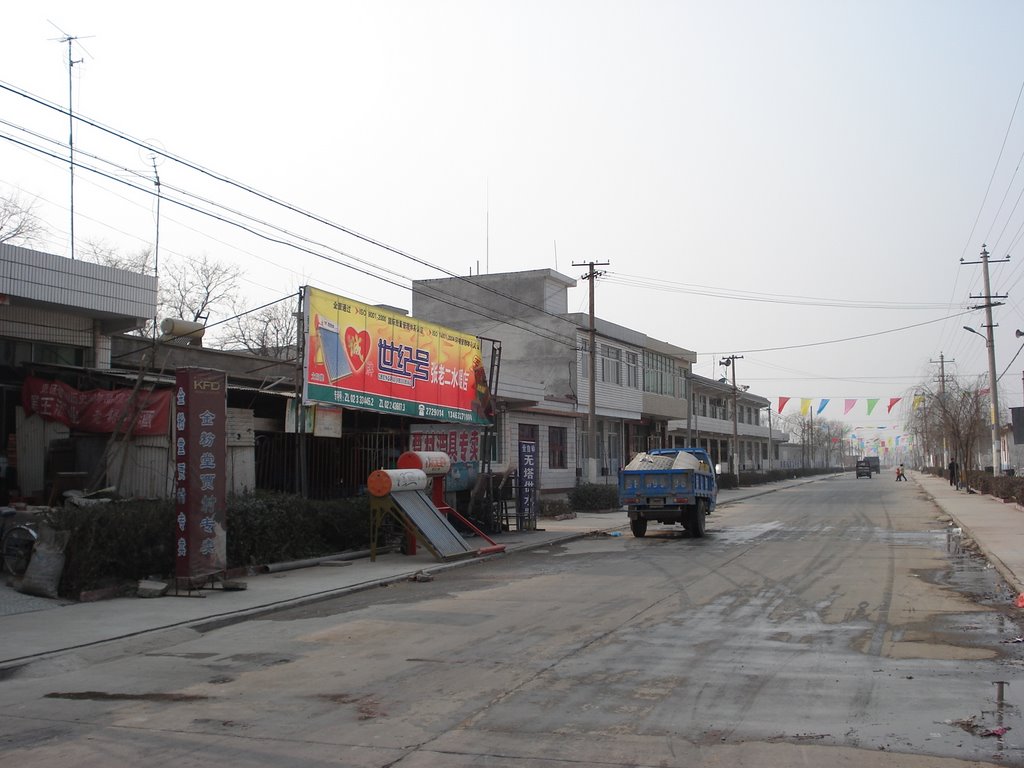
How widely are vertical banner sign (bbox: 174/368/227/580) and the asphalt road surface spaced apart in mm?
2055

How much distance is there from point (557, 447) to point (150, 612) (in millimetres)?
29706

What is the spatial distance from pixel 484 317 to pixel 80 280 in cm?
2956

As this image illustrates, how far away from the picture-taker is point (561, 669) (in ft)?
27.5

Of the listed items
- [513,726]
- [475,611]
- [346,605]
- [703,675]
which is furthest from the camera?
[346,605]

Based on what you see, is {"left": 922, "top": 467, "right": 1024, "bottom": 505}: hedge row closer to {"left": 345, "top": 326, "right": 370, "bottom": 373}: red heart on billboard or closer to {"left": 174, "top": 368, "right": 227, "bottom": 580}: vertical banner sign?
{"left": 345, "top": 326, "right": 370, "bottom": 373}: red heart on billboard

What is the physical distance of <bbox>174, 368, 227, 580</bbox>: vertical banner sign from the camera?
528 inches

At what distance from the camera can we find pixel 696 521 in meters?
23.8

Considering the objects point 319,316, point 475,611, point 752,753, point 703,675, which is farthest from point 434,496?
point 752,753

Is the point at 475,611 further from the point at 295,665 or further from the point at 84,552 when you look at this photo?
the point at 84,552

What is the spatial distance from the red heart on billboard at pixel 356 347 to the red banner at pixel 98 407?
13.2 feet

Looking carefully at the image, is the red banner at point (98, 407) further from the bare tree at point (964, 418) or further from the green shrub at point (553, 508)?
the bare tree at point (964, 418)

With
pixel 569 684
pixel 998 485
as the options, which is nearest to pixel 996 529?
pixel 998 485

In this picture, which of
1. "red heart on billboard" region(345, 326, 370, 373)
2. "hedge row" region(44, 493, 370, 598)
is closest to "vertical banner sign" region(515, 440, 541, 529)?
"red heart on billboard" region(345, 326, 370, 373)

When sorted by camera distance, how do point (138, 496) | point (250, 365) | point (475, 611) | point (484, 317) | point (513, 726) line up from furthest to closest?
point (484, 317), point (250, 365), point (138, 496), point (475, 611), point (513, 726)
